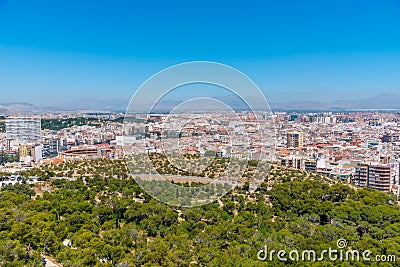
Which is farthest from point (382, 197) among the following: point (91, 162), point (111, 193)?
point (91, 162)

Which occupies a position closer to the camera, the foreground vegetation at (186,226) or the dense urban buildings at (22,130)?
the foreground vegetation at (186,226)

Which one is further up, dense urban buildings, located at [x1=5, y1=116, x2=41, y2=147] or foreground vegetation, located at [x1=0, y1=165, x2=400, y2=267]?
dense urban buildings, located at [x1=5, y1=116, x2=41, y2=147]

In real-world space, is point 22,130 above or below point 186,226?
above

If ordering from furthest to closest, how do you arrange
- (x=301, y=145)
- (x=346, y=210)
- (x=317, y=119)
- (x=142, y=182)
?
1. (x=317, y=119)
2. (x=301, y=145)
3. (x=346, y=210)
4. (x=142, y=182)

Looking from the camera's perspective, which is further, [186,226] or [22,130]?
[22,130]

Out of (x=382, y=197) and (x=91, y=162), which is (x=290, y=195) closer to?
(x=382, y=197)

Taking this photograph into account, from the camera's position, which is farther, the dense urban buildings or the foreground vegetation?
the dense urban buildings

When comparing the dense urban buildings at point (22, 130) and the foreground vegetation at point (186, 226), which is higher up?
the dense urban buildings at point (22, 130)

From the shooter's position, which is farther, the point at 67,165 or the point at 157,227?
the point at 67,165
